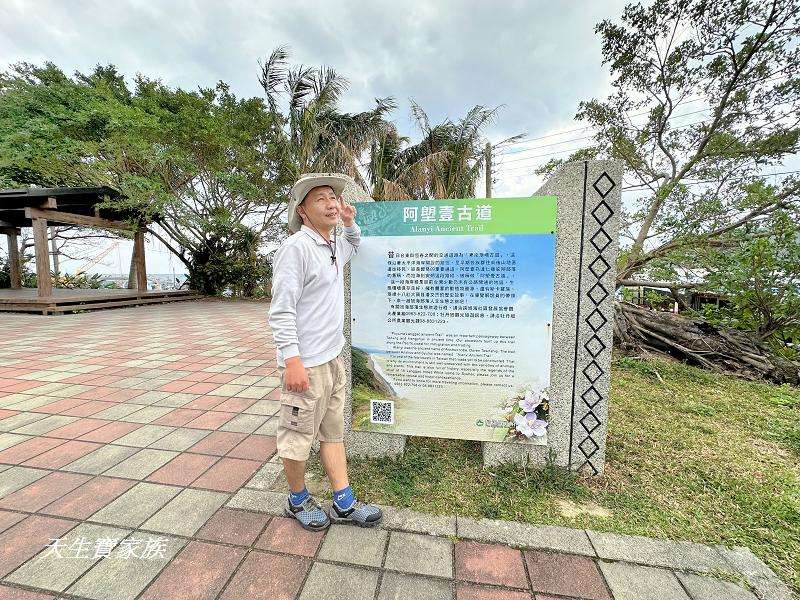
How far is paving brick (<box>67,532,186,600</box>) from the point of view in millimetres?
1420

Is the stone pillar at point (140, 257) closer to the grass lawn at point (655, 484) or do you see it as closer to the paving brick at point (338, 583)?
the grass lawn at point (655, 484)

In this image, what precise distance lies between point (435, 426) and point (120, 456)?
200 centimetres

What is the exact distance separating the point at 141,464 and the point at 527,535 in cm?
223

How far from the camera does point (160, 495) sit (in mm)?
2021

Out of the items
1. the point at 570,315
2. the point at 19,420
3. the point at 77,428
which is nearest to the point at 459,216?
the point at 570,315

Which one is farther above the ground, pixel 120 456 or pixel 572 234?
pixel 572 234

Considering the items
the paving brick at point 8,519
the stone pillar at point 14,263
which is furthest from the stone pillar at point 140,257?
the paving brick at point 8,519

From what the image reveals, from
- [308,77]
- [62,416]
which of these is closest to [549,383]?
[62,416]

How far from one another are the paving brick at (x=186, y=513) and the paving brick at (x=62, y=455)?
94 cm

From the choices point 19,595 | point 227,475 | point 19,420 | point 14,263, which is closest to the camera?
point 19,595

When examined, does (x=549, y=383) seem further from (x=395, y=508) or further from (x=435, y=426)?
(x=395, y=508)

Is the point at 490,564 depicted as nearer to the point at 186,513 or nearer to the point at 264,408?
the point at 186,513

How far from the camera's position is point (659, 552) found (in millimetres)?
1626

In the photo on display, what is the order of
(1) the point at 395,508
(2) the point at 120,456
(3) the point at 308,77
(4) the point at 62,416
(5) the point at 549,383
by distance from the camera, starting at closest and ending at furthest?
(1) the point at 395,508 → (5) the point at 549,383 → (2) the point at 120,456 → (4) the point at 62,416 → (3) the point at 308,77
